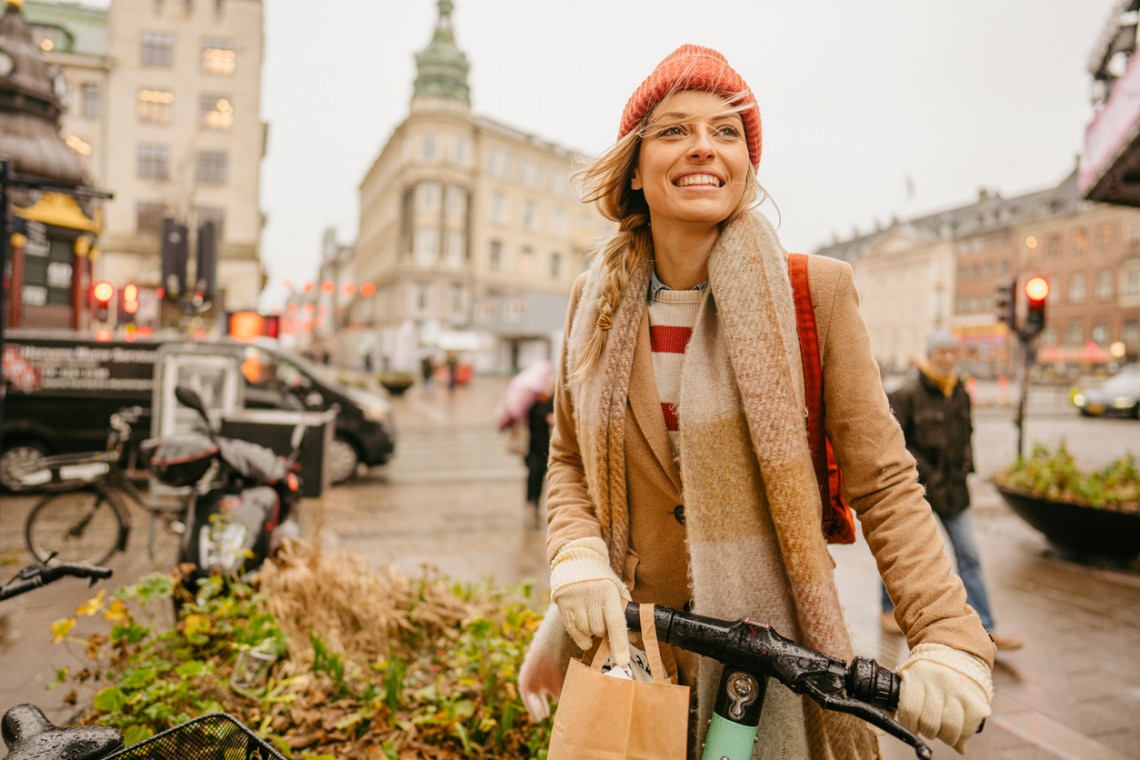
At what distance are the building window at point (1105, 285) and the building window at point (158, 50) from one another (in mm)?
66575

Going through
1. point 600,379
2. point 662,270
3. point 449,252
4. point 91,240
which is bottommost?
point 600,379

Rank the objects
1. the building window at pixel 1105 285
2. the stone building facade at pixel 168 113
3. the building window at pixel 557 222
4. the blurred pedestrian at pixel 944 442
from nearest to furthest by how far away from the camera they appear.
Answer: the blurred pedestrian at pixel 944 442
the stone building facade at pixel 168 113
the building window at pixel 1105 285
the building window at pixel 557 222

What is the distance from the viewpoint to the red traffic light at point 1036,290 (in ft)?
31.4

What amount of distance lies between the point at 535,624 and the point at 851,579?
362cm

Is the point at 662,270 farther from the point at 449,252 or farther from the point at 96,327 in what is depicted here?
the point at 449,252

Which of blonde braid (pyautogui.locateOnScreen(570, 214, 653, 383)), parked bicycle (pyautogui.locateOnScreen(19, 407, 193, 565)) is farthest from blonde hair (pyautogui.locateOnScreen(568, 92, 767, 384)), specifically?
parked bicycle (pyautogui.locateOnScreen(19, 407, 193, 565))

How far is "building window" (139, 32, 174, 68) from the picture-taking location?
37.1 metres

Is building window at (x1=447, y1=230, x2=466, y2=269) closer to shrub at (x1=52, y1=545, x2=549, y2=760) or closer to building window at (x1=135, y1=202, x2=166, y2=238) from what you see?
building window at (x1=135, y1=202, x2=166, y2=238)

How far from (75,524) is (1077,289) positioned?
7233cm

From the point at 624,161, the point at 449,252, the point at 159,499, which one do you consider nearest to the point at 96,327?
the point at 159,499

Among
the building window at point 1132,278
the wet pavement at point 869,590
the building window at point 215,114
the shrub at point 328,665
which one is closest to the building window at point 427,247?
the building window at point 215,114

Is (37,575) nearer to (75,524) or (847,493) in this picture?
(847,493)

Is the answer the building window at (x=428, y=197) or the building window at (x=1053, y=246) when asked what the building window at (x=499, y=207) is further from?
the building window at (x=1053, y=246)

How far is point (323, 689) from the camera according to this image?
2844 mm
